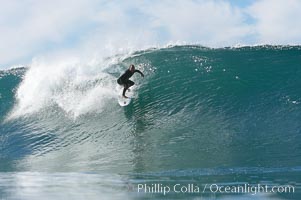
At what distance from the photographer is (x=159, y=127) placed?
44.0 feet

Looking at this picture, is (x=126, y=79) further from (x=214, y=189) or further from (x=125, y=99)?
(x=214, y=189)

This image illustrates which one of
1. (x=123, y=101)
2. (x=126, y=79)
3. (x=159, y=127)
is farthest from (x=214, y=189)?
(x=123, y=101)

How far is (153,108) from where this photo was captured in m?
15.3

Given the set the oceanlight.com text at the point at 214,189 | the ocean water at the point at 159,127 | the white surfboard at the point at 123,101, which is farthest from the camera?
the white surfboard at the point at 123,101

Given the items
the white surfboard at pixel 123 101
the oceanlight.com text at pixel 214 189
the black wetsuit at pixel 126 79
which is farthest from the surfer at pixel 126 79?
the oceanlight.com text at pixel 214 189

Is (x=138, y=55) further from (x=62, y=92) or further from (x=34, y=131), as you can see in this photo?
(x=34, y=131)

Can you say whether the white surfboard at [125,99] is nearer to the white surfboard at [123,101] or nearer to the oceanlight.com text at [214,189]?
the white surfboard at [123,101]

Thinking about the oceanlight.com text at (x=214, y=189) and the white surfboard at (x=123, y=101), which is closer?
the oceanlight.com text at (x=214, y=189)

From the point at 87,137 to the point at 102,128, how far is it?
0.60 m

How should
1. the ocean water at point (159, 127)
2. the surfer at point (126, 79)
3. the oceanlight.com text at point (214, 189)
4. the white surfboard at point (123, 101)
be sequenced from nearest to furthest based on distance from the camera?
1. the oceanlight.com text at point (214, 189)
2. the ocean water at point (159, 127)
3. the surfer at point (126, 79)
4. the white surfboard at point (123, 101)

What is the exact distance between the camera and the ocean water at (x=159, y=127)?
8508mm

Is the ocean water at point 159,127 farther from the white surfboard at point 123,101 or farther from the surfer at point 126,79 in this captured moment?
the surfer at point 126,79

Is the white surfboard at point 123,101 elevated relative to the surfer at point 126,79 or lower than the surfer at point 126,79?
lower

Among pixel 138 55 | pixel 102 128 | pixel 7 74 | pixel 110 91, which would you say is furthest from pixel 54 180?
pixel 7 74
